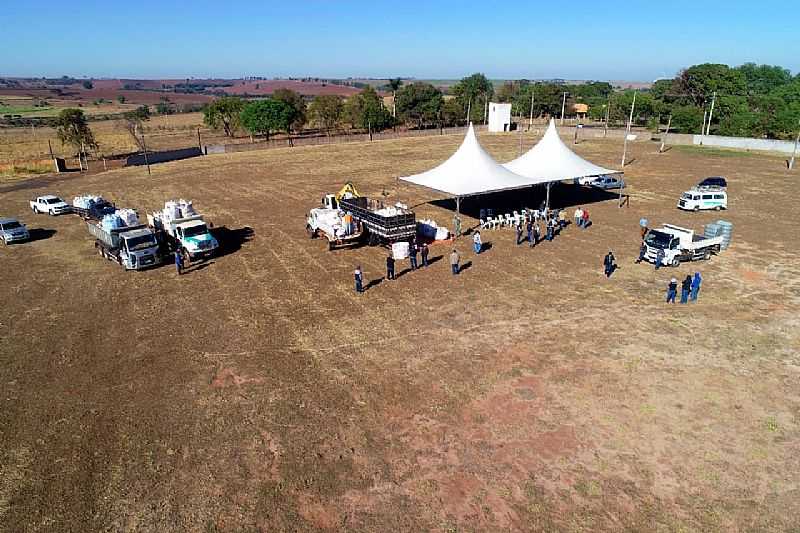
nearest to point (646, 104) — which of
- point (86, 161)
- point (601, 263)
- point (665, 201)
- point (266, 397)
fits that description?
point (665, 201)

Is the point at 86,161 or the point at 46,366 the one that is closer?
the point at 46,366

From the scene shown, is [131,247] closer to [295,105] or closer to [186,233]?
[186,233]

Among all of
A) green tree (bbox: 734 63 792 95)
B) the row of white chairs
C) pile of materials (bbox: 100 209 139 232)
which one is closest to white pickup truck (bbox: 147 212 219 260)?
pile of materials (bbox: 100 209 139 232)

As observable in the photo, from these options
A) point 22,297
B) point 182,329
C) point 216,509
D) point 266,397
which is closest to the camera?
point 216,509

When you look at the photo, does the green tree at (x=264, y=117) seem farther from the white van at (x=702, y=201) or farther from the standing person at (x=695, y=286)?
the standing person at (x=695, y=286)

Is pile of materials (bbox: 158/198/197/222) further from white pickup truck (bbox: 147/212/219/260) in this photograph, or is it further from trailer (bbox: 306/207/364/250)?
trailer (bbox: 306/207/364/250)

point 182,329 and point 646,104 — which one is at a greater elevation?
point 646,104

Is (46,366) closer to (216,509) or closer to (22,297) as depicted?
(22,297)
